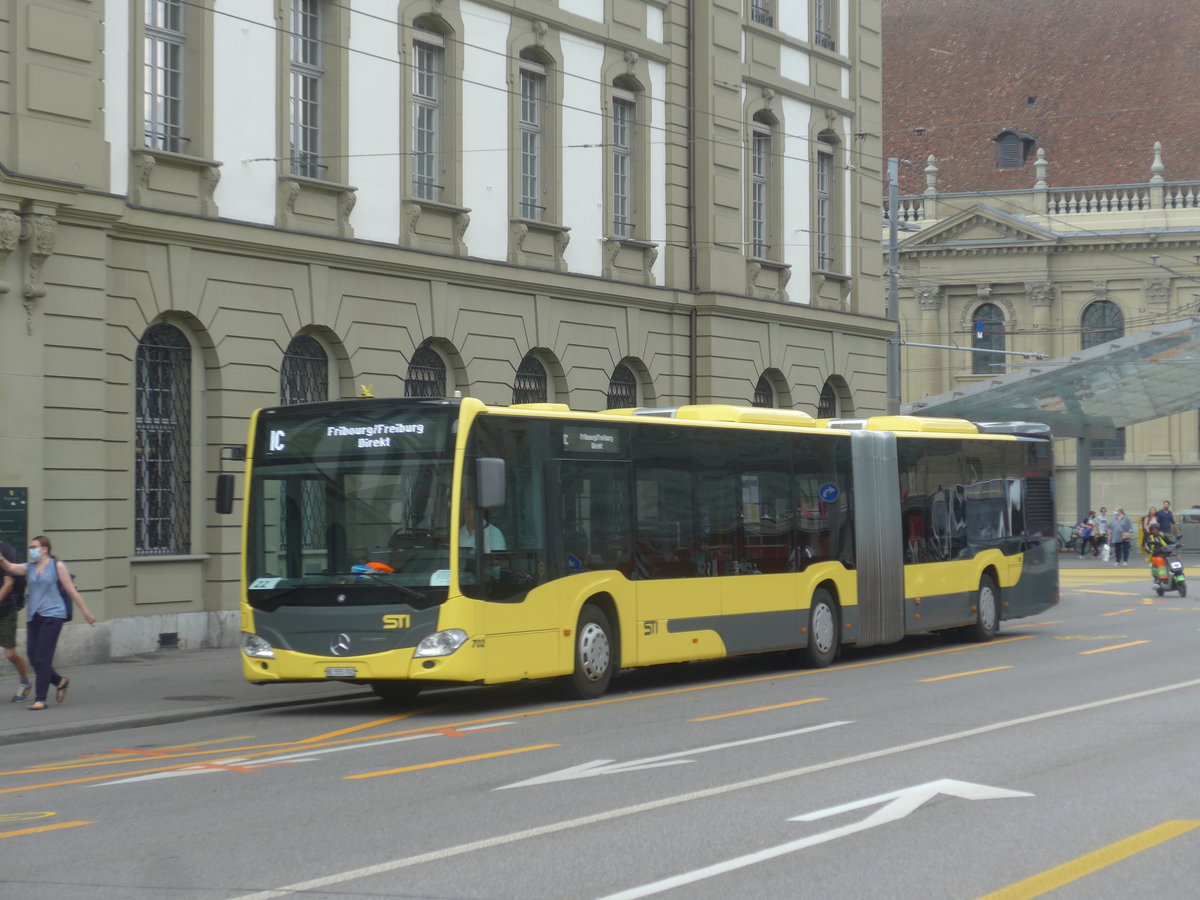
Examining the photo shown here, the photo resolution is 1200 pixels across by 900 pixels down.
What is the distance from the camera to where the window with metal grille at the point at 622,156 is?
30594 millimetres

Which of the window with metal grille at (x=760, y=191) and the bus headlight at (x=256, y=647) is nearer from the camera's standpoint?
the bus headlight at (x=256, y=647)

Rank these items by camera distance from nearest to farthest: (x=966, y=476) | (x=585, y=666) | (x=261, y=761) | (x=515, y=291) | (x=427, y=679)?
(x=261, y=761) → (x=427, y=679) → (x=585, y=666) → (x=966, y=476) → (x=515, y=291)

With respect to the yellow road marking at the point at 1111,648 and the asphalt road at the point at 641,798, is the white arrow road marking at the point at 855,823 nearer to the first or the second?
the asphalt road at the point at 641,798

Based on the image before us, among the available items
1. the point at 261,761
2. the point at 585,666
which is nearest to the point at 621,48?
the point at 585,666

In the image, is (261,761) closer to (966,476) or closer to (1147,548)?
(966,476)

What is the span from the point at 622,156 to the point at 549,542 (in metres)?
15.1

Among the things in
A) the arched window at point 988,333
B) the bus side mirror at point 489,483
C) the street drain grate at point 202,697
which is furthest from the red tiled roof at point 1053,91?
the bus side mirror at point 489,483

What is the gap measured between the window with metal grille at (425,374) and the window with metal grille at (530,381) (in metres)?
1.69

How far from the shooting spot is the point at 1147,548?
37.5 meters

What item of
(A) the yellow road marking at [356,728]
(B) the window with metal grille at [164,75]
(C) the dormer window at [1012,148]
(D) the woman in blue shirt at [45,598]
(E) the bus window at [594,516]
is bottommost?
(A) the yellow road marking at [356,728]

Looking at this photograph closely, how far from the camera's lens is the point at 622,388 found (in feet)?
101

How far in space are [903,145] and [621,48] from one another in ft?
153

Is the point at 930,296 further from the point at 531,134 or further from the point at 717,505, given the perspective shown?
the point at 717,505

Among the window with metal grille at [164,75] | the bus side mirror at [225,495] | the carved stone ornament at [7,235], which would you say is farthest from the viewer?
the window with metal grille at [164,75]
